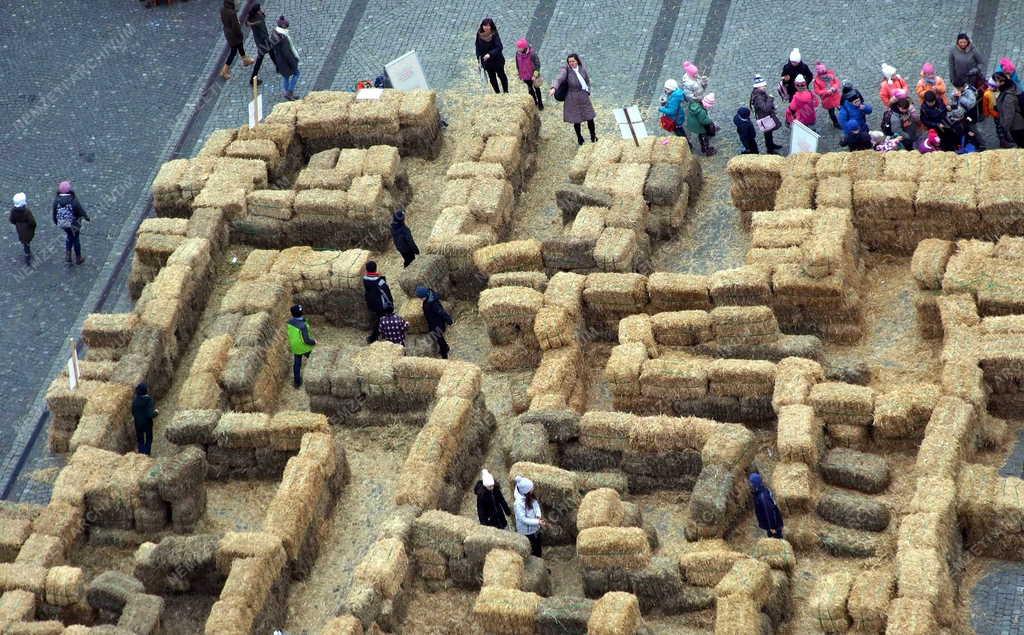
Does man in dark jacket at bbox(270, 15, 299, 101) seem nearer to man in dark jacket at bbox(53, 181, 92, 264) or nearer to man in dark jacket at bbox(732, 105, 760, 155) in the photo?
man in dark jacket at bbox(53, 181, 92, 264)

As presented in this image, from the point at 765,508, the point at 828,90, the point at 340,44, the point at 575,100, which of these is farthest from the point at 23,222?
the point at 765,508

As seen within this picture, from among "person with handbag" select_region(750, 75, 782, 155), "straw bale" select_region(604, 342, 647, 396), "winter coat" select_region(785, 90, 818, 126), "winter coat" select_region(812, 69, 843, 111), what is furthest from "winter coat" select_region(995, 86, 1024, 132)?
"straw bale" select_region(604, 342, 647, 396)

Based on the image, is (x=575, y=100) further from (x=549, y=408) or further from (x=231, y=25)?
(x=549, y=408)

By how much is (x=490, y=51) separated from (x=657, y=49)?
4113mm

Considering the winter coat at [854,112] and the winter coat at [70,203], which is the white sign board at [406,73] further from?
the winter coat at [854,112]

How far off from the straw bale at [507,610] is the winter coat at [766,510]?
4148 mm

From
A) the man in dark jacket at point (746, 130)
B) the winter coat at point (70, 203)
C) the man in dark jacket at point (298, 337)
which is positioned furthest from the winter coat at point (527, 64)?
the winter coat at point (70, 203)

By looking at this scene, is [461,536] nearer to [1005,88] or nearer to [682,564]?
[682,564]

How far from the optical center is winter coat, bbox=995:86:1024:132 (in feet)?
135

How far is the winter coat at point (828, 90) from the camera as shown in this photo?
43.5 meters

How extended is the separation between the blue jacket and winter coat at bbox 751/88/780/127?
1.62m

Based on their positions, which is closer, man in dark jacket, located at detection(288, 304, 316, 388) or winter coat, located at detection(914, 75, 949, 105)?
man in dark jacket, located at detection(288, 304, 316, 388)

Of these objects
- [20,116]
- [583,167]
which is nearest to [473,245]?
[583,167]

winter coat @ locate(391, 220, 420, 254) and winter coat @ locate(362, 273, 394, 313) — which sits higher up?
winter coat @ locate(391, 220, 420, 254)
